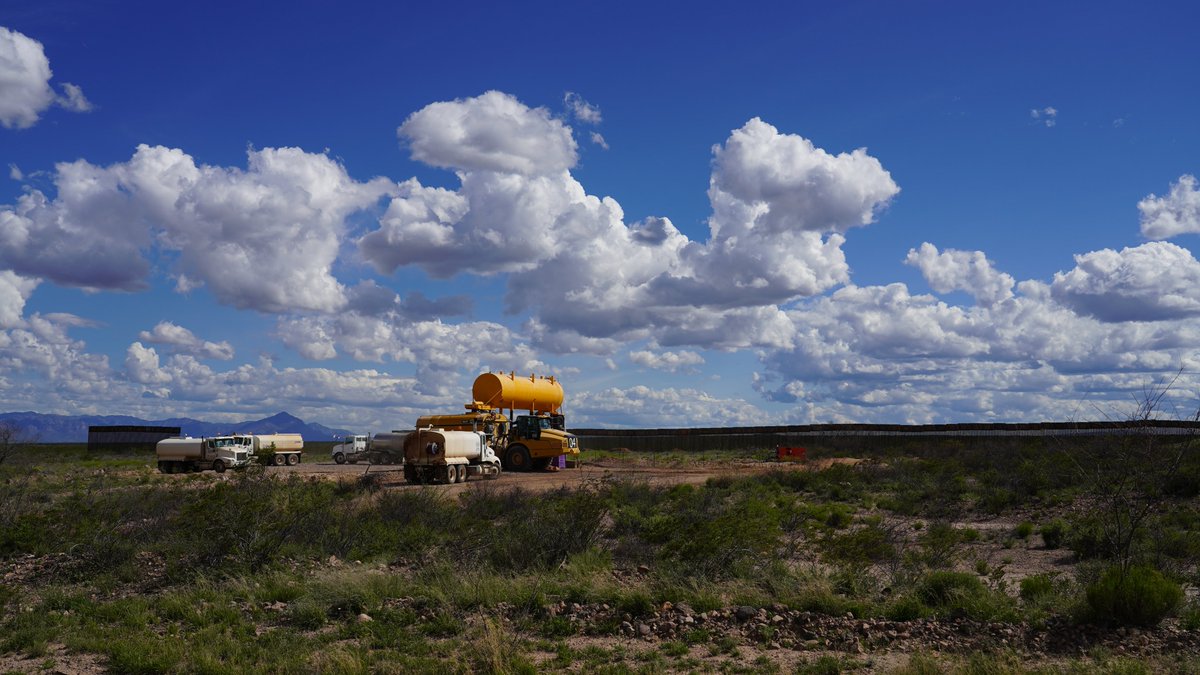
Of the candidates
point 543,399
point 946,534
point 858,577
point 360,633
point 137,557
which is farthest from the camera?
point 543,399

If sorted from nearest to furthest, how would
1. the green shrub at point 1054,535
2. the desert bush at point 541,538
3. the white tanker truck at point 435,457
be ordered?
the desert bush at point 541,538
the green shrub at point 1054,535
the white tanker truck at point 435,457

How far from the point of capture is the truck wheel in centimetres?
4069

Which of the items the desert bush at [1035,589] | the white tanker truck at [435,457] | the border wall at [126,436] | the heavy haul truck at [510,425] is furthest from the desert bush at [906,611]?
the border wall at [126,436]

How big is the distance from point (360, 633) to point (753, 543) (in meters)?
6.75

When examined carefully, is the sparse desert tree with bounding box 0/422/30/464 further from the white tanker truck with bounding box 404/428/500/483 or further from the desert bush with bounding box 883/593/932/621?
the desert bush with bounding box 883/593/932/621

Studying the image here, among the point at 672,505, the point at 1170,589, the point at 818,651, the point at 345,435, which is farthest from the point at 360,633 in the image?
the point at 345,435

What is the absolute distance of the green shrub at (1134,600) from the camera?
11.0 m

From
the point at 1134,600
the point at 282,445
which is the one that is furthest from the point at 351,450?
the point at 1134,600

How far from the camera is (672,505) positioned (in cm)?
2486

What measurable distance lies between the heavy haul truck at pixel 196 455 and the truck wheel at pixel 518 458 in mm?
13365

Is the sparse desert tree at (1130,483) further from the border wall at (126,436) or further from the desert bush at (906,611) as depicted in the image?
the border wall at (126,436)

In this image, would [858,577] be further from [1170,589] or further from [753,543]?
[1170,589]

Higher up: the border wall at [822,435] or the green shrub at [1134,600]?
the border wall at [822,435]

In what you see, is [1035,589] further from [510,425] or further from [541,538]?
[510,425]
